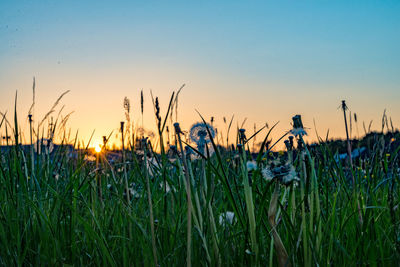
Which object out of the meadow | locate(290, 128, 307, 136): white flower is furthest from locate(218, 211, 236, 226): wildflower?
locate(290, 128, 307, 136): white flower

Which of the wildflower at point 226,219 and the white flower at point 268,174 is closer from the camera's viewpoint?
the white flower at point 268,174

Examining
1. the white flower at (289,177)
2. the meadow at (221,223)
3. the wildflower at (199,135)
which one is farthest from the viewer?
the wildflower at (199,135)

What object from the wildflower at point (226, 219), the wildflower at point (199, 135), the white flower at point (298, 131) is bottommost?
the wildflower at point (226, 219)

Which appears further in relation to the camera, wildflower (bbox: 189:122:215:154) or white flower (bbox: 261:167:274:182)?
wildflower (bbox: 189:122:215:154)

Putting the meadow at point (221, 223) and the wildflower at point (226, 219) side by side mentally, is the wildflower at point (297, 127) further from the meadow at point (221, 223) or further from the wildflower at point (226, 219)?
the wildflower at point (226, 219)

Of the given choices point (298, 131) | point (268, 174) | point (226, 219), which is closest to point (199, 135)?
point (226, 219)

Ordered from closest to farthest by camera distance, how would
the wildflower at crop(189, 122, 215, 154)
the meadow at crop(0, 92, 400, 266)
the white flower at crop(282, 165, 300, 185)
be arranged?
the white flower at crop(282, 165, 300, 185) → the meadow at crop(0, 92, 400, 266) → the wildflower at crop(189, 122, 215, 154)

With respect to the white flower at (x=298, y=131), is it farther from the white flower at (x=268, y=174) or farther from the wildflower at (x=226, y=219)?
the wildflower at (x=226, y=219)

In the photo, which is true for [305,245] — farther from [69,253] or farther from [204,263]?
[69,253]

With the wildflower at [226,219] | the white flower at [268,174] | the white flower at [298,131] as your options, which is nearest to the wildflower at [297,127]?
the white flower at [298,131]

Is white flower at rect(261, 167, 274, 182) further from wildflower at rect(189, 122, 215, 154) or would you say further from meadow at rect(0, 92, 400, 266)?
wildflower at rect(189, 122, 215, 154)

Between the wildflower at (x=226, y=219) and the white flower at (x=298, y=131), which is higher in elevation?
the white flower at (x=298, y=131)

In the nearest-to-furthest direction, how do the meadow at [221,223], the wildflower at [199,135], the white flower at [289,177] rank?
the white flower at [289,177] < the meadow at [221,223] < the wildflower at [199,135]

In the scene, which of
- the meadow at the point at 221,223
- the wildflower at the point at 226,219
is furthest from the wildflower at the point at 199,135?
the wildflower at the point at 226,219
